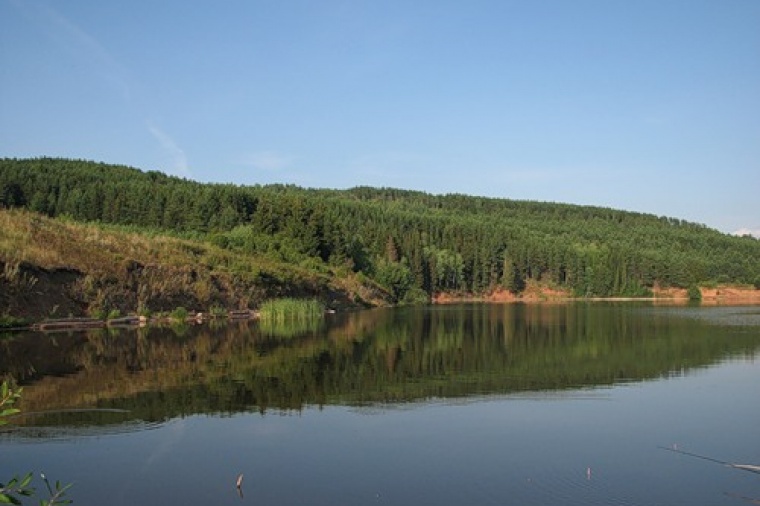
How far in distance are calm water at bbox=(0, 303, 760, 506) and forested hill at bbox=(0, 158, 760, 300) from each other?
168ft

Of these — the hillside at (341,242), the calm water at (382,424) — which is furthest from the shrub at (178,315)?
the calm water at (382,424)

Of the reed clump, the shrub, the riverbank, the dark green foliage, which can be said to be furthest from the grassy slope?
the dark green foliage

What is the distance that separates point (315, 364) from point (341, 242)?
68.4m

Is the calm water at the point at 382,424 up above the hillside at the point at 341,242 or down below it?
below

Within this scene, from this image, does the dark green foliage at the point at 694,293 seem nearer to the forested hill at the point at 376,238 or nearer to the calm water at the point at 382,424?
the forested hill at the point at 376,238

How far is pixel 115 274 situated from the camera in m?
49.8

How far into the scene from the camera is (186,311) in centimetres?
5372

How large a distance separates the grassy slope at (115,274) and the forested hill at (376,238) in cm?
1309

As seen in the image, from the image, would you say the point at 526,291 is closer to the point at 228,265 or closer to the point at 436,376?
the point at 228,265

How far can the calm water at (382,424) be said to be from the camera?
41.1 ft

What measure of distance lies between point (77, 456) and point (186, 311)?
4017cm

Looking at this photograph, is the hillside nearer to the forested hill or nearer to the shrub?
the forested hill

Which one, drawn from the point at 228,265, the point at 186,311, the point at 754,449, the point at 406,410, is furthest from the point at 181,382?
the point at 228,265

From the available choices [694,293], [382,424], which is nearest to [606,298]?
[694,293]
